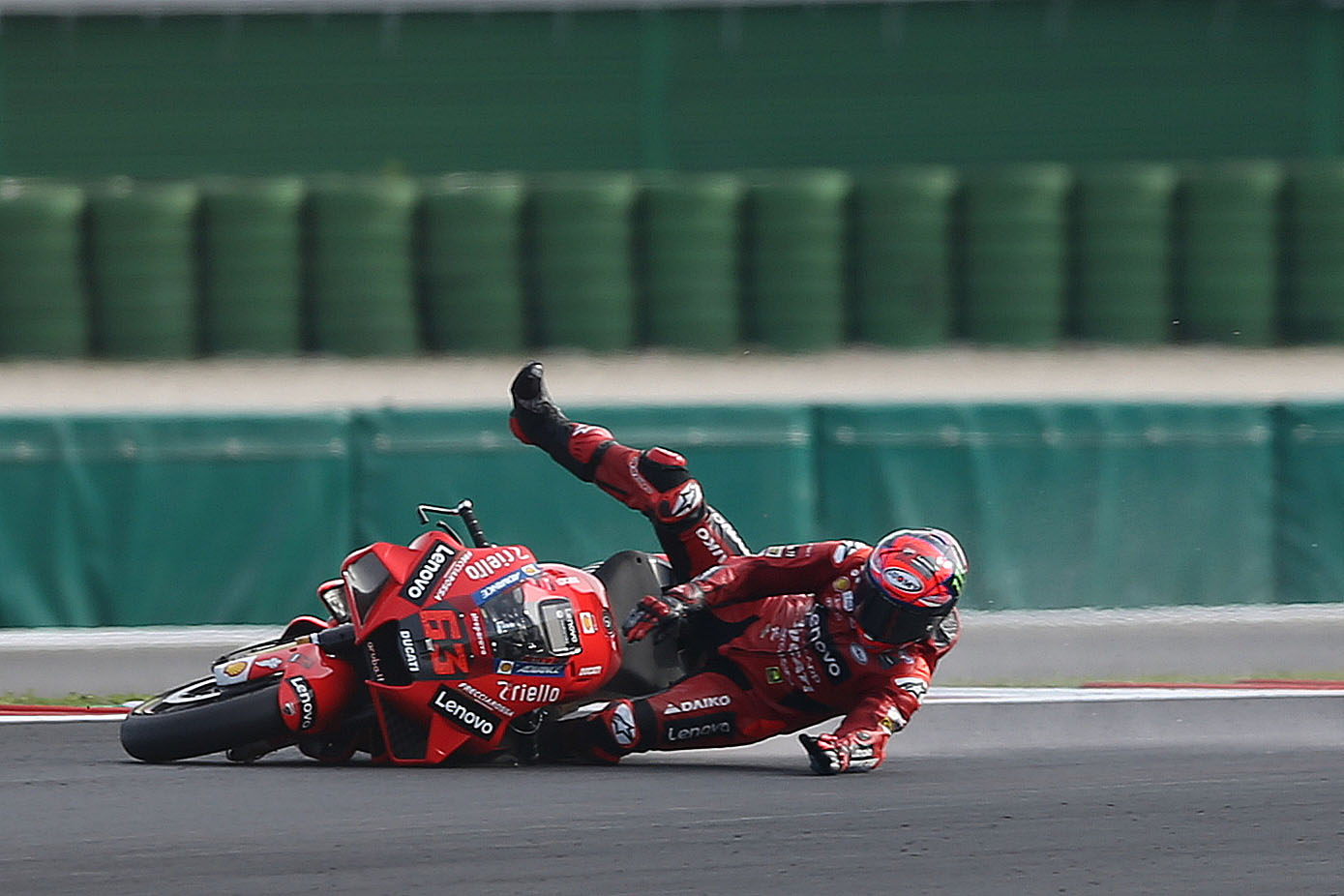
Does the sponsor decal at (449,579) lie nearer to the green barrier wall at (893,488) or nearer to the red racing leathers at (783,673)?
the red racing leathers at (783,673)

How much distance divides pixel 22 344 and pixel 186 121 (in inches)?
182

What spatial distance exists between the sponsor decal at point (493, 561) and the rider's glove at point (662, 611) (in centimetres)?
44

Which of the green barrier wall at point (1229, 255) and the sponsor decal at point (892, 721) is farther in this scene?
the green barrier wall at point (1229, 255)

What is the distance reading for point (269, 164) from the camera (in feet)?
60.7

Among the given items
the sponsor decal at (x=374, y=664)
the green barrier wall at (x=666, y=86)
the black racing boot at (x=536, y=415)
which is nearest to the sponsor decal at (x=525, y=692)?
the sponsor decal at (x=374, y=664)

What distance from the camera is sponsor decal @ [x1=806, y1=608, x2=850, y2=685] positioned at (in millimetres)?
7102

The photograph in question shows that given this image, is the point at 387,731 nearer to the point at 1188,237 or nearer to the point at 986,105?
the point at 1188,237

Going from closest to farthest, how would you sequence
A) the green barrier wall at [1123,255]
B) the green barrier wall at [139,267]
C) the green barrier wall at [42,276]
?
the green barrier wall at [42,276] < the green barrier wall at [139,267] < the green barrier wall at [1123,255]

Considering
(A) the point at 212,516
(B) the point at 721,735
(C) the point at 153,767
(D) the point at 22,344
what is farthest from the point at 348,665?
(D) the point at 22,344

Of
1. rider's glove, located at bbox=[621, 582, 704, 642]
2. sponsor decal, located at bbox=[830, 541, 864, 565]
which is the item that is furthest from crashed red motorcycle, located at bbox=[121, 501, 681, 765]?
sponsor decal, located at bbox=[830, 541, 864, 565]

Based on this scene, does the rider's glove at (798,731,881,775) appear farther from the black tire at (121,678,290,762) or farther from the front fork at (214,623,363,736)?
the black tire at (121,678,290,762)

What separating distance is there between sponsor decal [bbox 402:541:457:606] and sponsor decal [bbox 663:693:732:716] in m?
0.98

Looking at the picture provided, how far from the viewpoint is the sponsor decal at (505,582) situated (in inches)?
266

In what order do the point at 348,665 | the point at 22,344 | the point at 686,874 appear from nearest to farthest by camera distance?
1. the point at 686,874
2. the point at 348,665
3. the point at 22,344
